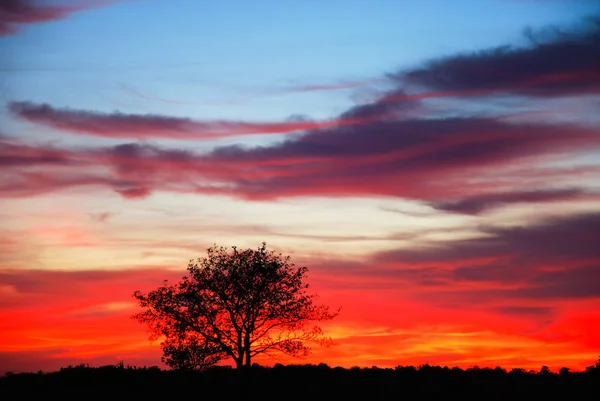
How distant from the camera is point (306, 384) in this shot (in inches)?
2480

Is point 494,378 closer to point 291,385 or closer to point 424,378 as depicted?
point 424,378

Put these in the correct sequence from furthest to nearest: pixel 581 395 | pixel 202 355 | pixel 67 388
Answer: pixel 202 355 < pixel 67 388 < pixel 581 395

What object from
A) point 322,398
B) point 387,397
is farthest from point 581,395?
point 322,398

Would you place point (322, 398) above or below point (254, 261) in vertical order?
below

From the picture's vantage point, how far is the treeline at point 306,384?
193ft

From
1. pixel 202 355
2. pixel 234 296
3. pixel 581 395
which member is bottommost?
pixel 581 395

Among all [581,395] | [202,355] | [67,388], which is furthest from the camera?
[202,355]

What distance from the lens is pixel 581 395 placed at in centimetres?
5656

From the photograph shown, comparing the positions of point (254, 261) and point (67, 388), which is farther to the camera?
point (254, 261)

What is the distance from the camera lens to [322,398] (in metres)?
59.5

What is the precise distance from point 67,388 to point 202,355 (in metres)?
15.5

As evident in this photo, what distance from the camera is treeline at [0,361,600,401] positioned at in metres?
59.0

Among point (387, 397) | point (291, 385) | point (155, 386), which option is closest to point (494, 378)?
point (387, 397)

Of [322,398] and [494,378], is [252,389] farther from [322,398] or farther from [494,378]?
[494,378]
